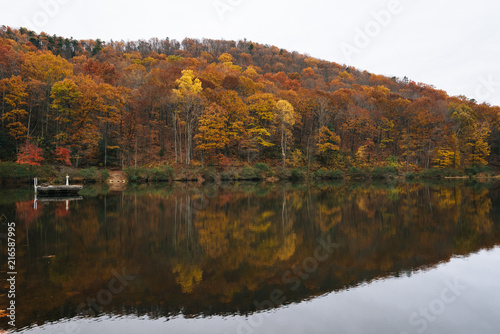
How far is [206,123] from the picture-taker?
152ft

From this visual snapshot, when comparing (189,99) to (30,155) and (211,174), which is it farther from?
(30,155)

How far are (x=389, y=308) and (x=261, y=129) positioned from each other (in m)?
44.7

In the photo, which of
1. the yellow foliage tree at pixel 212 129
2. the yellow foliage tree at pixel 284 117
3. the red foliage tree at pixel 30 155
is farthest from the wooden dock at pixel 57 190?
the yellow foliage tree at pixel 284 117

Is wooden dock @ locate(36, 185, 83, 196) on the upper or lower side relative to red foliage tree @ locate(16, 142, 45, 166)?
lower

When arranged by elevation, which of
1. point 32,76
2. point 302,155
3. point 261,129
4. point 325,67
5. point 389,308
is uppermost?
point 325,67

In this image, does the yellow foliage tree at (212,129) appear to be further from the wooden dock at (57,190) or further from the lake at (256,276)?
the lake at (256,276)

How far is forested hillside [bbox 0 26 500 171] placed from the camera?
43.0 meters

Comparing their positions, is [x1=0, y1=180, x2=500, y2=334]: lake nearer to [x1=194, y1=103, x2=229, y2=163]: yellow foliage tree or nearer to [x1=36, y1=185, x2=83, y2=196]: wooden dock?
[x1=36, y1=185, x2=83, y2=196]: wooden dock

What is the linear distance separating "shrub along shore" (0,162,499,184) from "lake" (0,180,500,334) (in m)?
25.3

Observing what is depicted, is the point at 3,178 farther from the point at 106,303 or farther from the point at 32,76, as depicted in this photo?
the point at 106,303

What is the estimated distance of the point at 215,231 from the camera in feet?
42.6

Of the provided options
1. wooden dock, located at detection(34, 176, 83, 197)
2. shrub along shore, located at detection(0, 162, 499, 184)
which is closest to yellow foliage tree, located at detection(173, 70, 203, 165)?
Answer: shrub along shore, located at detection(0, 162, 499, 184)

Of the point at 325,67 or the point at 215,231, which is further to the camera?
the point at 325,67

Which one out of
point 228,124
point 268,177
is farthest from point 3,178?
point 268,177
